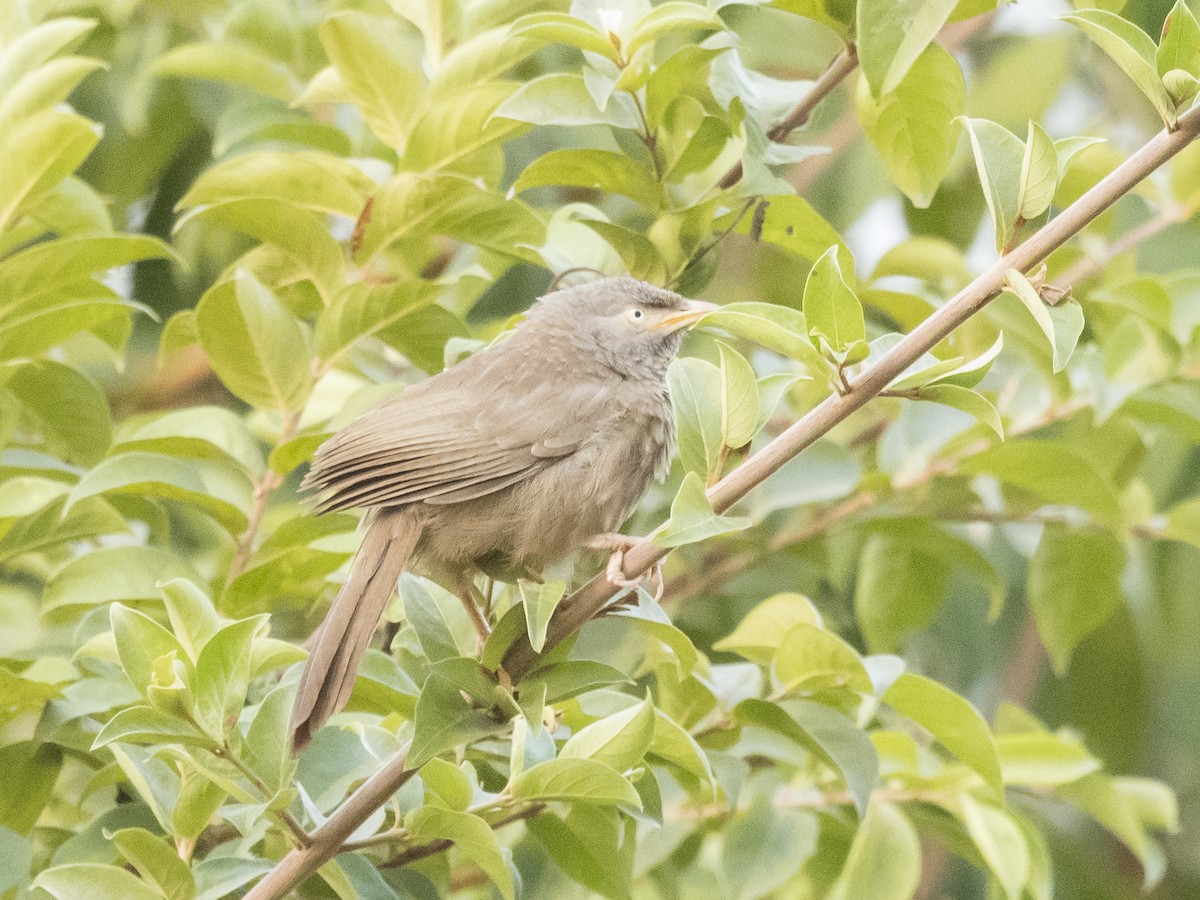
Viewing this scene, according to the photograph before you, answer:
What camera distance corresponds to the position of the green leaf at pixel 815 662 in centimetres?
274

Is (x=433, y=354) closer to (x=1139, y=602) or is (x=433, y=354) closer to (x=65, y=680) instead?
(x=65, y=680)

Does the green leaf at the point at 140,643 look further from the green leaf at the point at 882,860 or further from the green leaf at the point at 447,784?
the green leaf at the point at 882,860

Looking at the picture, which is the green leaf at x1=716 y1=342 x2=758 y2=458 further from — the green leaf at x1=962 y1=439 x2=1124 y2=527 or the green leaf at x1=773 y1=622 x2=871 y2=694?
the green leaf at x1=962 y1=439 x2=1124 y2=527

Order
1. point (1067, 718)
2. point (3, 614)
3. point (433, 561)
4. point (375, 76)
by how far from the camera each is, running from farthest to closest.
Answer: point (1067, 718) → point (3, 614) → point (375, 76) → point (433, 561)

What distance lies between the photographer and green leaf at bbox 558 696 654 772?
218 centimetres

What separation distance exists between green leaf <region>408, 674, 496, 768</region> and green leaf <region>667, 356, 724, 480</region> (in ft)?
1.75

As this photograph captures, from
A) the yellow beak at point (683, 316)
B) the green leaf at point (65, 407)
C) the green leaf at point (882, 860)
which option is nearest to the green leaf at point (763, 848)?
the green leaf at point (882, 860)

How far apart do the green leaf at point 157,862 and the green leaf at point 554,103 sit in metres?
1.46

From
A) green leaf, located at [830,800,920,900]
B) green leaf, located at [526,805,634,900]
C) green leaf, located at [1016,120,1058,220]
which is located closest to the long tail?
green leaf, located at [526,805,634,900]

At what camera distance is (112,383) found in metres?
4.82

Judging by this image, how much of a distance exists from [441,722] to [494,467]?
89 centimetres

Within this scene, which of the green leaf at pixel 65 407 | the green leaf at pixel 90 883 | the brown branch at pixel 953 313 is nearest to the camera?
the brown branch at pixel 953 313

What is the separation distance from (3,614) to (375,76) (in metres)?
1.86

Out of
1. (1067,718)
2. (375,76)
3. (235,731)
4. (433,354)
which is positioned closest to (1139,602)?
(1067,718)
